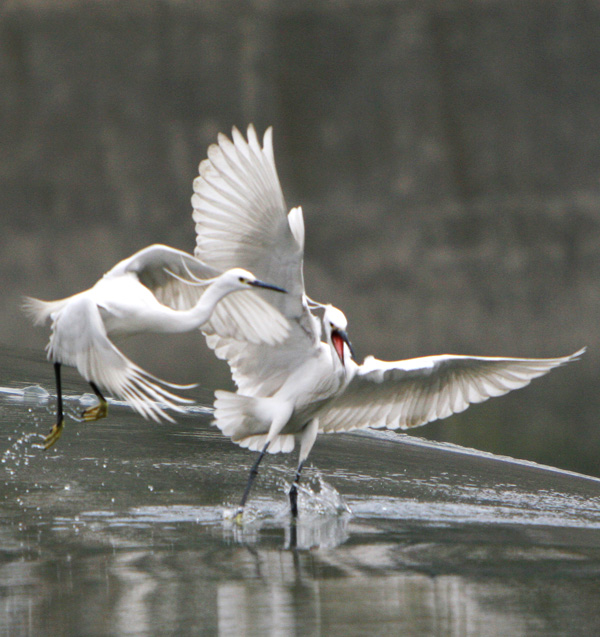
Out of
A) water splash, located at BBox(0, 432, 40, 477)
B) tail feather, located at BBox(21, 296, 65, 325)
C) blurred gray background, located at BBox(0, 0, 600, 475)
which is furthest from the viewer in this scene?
blurred gray background, located at BBox(0, 0, 600, 475)

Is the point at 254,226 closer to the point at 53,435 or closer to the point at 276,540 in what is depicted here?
the point at 53,435

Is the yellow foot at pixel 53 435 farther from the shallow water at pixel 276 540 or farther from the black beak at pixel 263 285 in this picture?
the black beak at pixel 263 285

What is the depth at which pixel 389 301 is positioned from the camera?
14.7 meters

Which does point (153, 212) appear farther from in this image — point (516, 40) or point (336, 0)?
point (516, 40)

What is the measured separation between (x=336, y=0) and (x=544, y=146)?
11.6 ft

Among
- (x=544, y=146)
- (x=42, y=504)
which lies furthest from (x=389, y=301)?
(x=42, y=504)

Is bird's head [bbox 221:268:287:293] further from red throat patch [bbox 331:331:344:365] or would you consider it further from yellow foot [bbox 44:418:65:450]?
yellow foot [bbox 44:418:65:450]

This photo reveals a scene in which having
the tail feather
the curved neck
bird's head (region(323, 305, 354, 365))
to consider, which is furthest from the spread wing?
the tail feather

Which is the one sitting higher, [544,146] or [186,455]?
[544,146]

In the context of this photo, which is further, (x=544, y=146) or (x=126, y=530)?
(x=544, y=146)

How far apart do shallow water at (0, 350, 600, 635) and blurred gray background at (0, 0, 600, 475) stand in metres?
7.87

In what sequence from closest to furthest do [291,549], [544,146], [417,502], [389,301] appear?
[291,549] < [417,502] < [389,301] < [544,146]

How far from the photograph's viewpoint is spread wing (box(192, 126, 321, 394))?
534 centimetres

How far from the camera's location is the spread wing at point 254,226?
534 centimetres
